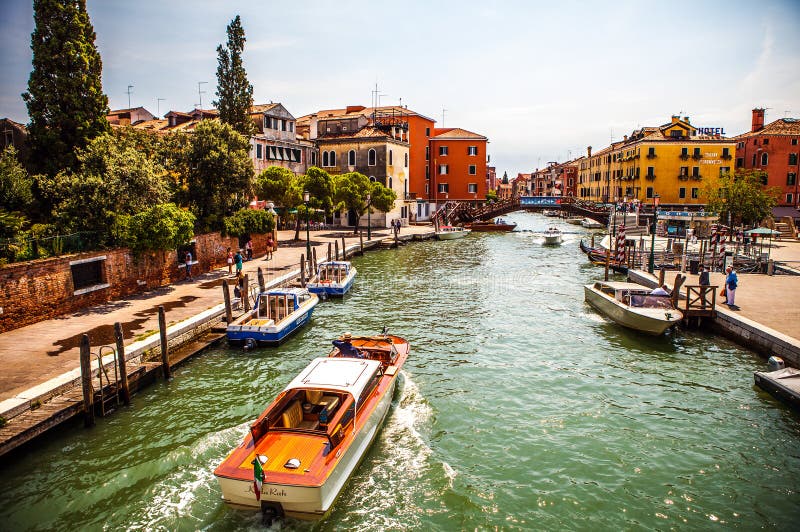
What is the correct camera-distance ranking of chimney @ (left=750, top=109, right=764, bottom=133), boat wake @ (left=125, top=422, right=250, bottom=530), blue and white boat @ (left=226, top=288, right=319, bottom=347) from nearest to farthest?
boat wake @ (left=125, top=422, right=250, bottom=530), blue and white boat @ (left=226, top=288, right=319, bottom=347), chimney @ (left=750, top=109, right=764, bottom=133)

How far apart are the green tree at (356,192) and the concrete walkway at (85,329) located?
71.4 ft

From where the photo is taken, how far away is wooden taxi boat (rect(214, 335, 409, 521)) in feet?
26.0

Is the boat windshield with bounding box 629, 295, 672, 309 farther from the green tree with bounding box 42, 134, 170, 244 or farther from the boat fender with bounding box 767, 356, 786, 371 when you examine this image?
the green tree with bounding box 42, 134, 170, 244

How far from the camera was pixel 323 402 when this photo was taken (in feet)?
33.6

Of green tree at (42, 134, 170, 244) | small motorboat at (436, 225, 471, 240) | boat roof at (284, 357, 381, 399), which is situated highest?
green tree at (42, 134, 170, 244)

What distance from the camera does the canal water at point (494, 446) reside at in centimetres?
866

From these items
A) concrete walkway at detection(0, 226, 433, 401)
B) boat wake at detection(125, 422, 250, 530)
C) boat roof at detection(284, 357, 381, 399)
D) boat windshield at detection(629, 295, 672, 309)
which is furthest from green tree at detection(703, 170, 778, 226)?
boat wake at detection(125, 422, 250, 530)

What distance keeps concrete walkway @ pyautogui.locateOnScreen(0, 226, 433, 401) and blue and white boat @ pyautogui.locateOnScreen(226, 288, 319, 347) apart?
234 cm

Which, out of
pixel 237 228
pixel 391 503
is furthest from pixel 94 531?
pixel 237 228

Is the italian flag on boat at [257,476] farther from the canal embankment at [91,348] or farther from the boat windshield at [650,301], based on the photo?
the boat windshield at [650,301]

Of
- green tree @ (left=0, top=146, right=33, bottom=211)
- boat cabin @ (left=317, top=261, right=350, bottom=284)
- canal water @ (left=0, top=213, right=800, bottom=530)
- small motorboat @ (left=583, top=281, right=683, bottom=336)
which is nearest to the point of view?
canal water @ (left=0, top=213, right=800, bottom=530)

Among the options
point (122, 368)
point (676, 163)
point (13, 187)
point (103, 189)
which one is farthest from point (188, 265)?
point (676, 163)

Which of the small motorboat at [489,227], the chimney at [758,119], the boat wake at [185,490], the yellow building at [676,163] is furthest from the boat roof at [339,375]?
the chimney at [758,119]

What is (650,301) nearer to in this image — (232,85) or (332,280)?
(332,280)
